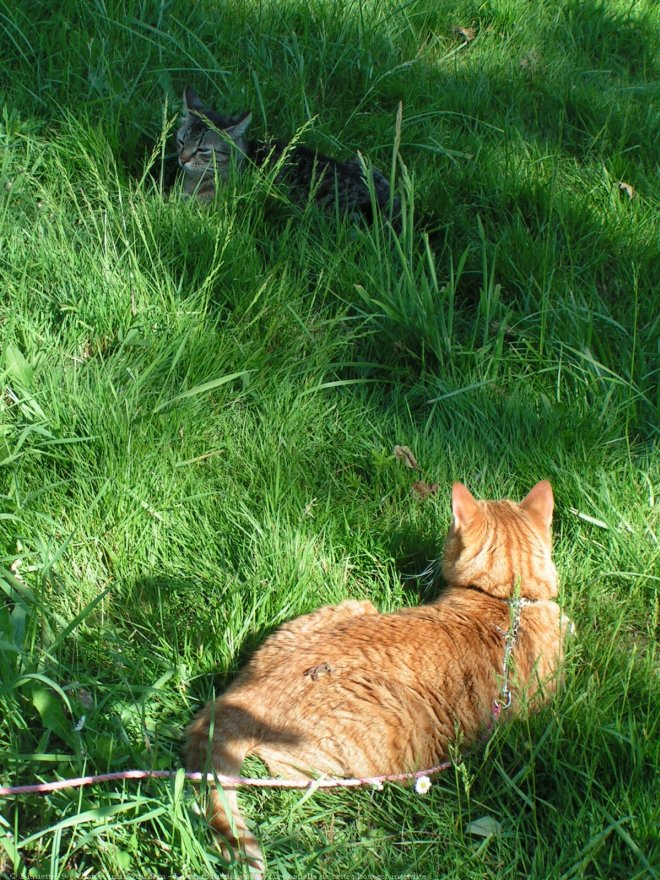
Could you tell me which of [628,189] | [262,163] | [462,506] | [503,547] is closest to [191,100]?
[262,163]

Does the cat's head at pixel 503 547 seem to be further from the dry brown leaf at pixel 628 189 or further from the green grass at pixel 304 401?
the dry brown leaf at pixel 628 189

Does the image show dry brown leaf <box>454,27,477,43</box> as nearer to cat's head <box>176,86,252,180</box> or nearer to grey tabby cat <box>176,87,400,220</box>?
grey tabby cat <box>176,87,400,220</box>

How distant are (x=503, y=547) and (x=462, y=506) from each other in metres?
0.22

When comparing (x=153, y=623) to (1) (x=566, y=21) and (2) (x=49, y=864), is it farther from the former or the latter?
(1) (x=566, y=21)

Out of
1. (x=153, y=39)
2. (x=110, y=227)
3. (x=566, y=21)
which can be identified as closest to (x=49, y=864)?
(x=110, y=227)

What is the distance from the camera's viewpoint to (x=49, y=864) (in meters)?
2.16

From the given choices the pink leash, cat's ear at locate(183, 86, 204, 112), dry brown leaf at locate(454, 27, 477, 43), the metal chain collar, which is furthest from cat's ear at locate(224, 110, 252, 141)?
the pink leash

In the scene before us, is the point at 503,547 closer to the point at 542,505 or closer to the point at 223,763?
the point at 542,505

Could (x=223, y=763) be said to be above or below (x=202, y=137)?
below

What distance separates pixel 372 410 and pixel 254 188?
1.26 m

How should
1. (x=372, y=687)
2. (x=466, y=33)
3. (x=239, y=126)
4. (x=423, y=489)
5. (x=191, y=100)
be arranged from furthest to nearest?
(x=466, y=33)
(x=191, y=100)
(x=239, y=126)
(x=423, y=489)
(x=372, y=687)

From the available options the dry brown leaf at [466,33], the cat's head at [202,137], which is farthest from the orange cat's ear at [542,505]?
the dry brown leaf at [466,33]

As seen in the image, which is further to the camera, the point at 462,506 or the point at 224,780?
the point at 462,506

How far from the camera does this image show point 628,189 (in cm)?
466
